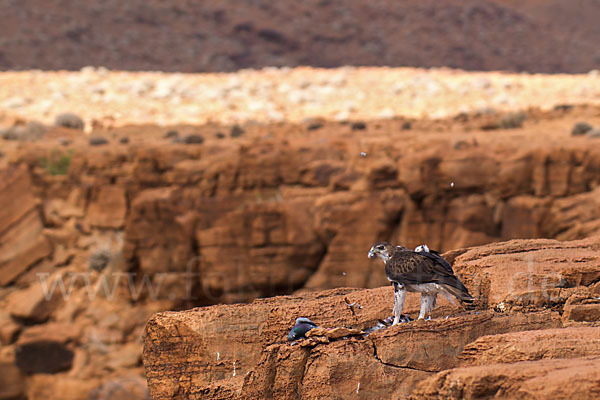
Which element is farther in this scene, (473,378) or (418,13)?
(418,13)

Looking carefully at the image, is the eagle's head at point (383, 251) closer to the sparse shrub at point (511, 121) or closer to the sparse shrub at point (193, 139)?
the sparse shrub at point (193, 139)

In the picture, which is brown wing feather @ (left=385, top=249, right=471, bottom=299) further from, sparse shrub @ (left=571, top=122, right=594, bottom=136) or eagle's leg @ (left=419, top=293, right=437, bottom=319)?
sparse shrub @ (left=571, top=122, right=594, bottom=136)

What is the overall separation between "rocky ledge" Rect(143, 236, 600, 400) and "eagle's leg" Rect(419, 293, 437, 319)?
0.61 feet

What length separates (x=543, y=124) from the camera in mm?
24594

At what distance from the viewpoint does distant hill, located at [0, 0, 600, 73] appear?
169ft

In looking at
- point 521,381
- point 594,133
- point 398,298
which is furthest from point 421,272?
point 594,133

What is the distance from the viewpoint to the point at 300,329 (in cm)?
633

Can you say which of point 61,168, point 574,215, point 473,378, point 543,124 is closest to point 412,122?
point 543,124

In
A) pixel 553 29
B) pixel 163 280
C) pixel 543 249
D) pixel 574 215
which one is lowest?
pixel 163 280

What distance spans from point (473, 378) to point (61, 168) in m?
18.6

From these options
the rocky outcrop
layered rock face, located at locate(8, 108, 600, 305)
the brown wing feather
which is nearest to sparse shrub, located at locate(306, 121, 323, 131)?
layered rock face, located at locate(8, 108, 600, 305)

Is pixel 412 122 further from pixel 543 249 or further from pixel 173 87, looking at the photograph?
pixel 543 249

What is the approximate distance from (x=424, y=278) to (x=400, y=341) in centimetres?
59

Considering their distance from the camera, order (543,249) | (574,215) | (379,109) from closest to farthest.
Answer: (543,249) → (574,215) → (379,109)
